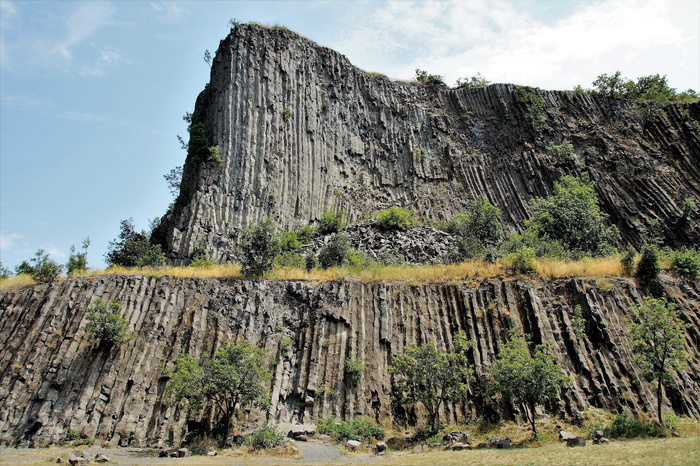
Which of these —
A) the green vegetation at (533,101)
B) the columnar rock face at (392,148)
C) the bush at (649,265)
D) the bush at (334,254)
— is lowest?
the bush at (649,265)

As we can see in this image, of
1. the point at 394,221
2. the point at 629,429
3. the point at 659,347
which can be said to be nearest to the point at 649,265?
the point at 659,347

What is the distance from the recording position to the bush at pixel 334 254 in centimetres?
3014

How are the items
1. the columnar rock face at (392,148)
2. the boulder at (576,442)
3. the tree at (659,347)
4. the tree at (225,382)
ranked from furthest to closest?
the columnar rock face at (392,148)
the tree at (659,347)
the tree at (225,382)
the boulder at (576,442)

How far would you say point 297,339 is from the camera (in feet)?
72.2

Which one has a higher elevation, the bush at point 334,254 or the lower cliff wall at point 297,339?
the bush at point 334,254

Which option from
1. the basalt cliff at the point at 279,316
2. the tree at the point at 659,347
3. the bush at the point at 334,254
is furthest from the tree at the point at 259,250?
the tree at the point at 659,347

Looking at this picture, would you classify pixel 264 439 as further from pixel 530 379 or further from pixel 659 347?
pixel 659 347

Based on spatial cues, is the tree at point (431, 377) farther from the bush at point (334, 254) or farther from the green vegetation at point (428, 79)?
the green vegetation at point (428, 79)

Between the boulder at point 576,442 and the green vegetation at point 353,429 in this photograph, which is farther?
the green vegetation at point 353,429

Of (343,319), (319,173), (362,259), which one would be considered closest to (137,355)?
(343,319)

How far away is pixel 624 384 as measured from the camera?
1892 cm

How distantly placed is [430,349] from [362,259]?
457 inches

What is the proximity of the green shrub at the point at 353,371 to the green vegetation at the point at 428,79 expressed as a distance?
39860 millimetres

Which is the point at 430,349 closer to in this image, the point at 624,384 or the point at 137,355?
the point at 624,384
